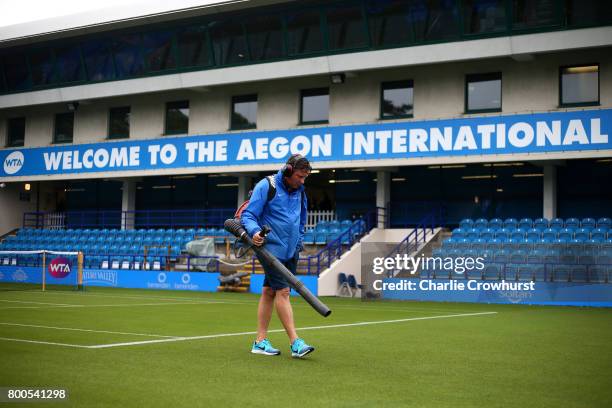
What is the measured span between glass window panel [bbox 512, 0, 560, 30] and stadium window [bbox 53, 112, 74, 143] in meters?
23.7

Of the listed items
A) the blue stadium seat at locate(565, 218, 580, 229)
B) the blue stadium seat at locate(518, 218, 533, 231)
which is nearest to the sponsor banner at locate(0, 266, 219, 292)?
the blue stadium seat at locate(518, 218, 533, 231)

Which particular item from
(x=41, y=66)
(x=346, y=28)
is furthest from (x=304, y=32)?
(x=41, y=66)

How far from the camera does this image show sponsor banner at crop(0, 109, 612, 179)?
86.9 feet

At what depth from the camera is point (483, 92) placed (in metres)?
29.2

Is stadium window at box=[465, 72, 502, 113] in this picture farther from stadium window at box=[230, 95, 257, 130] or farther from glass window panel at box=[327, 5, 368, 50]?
stadium window at box=[230, 95, 257, 130]

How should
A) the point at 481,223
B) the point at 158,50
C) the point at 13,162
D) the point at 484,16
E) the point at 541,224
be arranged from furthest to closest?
the point at 13,162 → the point at 158,50 → the point at 481,223 → the point at 484,16 → the point at 541,224

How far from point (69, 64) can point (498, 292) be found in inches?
977

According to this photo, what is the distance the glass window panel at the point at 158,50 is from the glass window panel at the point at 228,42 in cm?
243

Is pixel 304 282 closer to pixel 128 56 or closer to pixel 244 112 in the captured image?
pixel 244 112

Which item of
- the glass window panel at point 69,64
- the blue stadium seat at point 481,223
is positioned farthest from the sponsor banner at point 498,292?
the glass window panel at point 69,64

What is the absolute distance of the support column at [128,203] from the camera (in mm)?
38938

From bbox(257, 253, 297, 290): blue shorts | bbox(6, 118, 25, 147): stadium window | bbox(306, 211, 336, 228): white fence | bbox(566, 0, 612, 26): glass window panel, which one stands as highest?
bbox(566, 0, 612, 26): glass window panel

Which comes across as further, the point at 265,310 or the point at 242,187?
the point at 242,187

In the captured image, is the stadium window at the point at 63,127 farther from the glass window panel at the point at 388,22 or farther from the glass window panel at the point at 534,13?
the glass window panel at the point at 534,13
